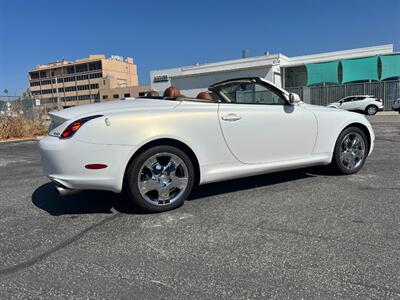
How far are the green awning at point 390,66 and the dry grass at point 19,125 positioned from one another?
28.3 metres

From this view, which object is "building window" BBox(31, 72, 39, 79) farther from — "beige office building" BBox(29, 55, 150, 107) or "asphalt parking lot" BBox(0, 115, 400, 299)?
"asphalt parking lot" BBox(0, 115, 400, 299)

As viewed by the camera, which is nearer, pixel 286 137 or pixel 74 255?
pixel 74 255

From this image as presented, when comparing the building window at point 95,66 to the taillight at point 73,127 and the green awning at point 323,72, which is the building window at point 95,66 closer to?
the green awning at point 323,72

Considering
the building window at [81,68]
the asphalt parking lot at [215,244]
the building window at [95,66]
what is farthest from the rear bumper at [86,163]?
the building window at [81,68]

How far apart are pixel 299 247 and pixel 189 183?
139cm

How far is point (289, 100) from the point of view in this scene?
4.39m

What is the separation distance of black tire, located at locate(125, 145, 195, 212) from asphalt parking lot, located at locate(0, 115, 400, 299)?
10 centimetres

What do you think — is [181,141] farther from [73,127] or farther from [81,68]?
[81,68]

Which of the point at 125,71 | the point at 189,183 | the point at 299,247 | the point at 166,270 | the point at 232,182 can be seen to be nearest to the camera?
the point at 166,270

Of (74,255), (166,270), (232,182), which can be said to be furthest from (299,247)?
(232,182)

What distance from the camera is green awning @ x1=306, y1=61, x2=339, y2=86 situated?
32.4 meters

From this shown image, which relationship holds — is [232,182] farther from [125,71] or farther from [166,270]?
[125,71]

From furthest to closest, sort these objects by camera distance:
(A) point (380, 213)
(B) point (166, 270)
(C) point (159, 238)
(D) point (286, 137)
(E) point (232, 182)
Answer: (E) point (232, 182)
(D) point (286, 137)
(A) point (380, 213)
(C) point (159, 238)
(B) point (166, 270)

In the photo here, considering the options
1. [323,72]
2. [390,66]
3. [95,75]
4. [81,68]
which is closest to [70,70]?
[81,68]
